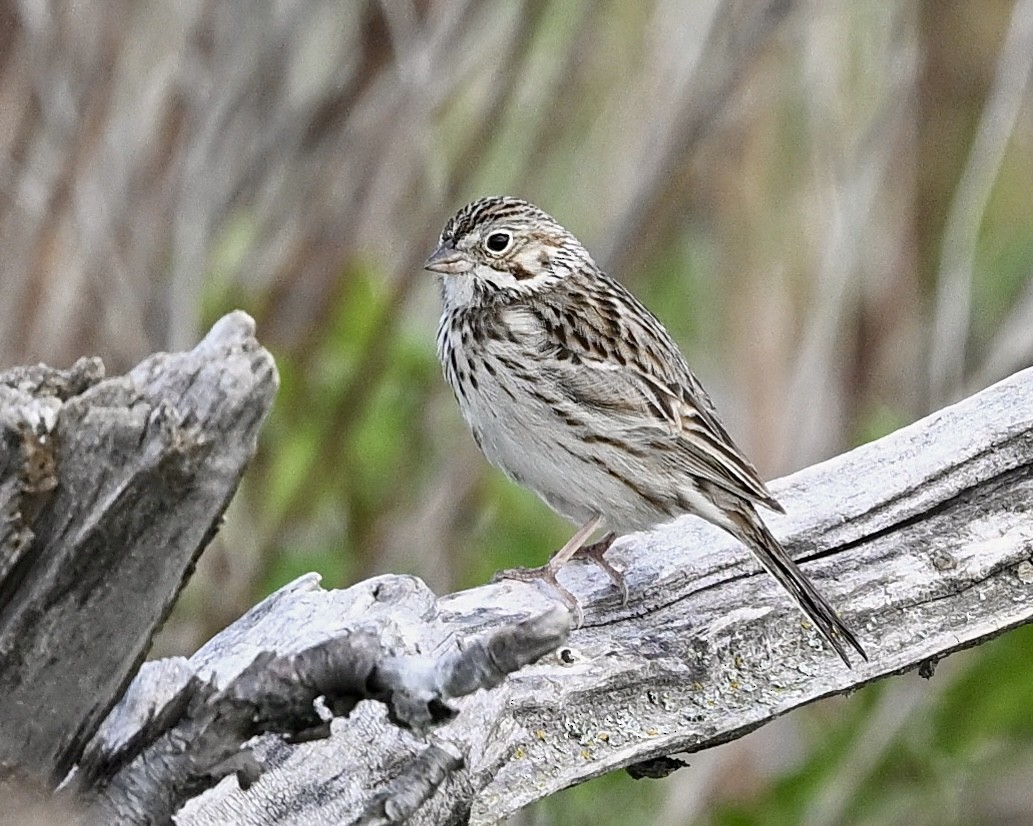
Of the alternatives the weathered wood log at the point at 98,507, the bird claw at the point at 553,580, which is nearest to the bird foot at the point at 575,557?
the bird claw at the point at 553,580

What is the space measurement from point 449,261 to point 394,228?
1.09 metres

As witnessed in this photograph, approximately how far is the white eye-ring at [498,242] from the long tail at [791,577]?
4.19 ft

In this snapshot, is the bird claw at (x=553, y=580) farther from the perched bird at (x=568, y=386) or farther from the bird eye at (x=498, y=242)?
the bird eye at (x=498, y=242)

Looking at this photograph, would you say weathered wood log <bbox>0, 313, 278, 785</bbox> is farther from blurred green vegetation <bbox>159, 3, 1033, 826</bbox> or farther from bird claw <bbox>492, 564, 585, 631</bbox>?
blurred green vegetation <bbox>159, 3, 1033, 826</bbox>

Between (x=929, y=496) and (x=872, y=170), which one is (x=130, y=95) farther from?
(x=929, y=496)

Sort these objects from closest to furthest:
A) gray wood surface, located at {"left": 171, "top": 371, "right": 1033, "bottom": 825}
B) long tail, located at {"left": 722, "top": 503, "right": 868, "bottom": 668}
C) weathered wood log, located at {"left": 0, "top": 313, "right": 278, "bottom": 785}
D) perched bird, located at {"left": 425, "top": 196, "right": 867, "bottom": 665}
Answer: weathered wood log, located at {"left": 0, "top": 313, "right": 278, "bottom": 785}, gray wood surface, located at {"left": 171, "top": 371, "right": 1033, "bottom": 825}, long tail, located at {"left": 722, "top": 503, "right": 868, "bottom": 668}, perched bird, located at {"left": 425, "top": 196, "right": 867, "bottom": 665}

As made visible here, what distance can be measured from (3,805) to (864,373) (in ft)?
16.4

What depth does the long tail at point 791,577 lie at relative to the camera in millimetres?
3270

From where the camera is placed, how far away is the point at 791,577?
337 cm

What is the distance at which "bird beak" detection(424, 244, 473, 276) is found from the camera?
4520 mm

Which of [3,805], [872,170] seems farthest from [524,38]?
[3,805]

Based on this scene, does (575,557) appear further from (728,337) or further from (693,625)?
(728,337)

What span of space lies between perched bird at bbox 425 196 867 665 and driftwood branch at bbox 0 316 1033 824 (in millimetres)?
166

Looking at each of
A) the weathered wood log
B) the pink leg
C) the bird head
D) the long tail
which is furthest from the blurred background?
the weathered wood log
